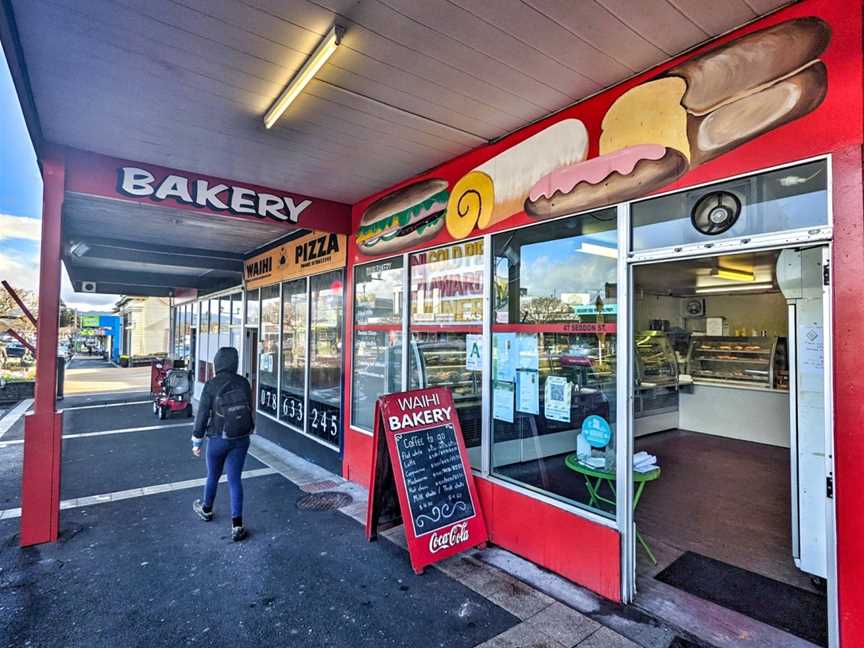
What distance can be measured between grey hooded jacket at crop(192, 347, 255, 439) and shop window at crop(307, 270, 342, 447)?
1.80m

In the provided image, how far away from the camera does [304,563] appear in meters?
3.52

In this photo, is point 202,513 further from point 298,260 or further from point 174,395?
point 174,395

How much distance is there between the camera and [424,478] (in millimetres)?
3617

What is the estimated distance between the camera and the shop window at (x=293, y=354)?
6.94 m

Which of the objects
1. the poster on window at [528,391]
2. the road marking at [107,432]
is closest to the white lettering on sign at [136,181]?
the poster on window at [528,391]

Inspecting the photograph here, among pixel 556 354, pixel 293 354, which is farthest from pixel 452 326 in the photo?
pixel 293 354

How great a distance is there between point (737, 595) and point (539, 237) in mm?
2856

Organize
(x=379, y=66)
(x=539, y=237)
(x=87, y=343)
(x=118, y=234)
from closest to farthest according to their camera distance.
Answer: (x=379, y=66)
(x=539, y=237)
(x=118, y=234)
(x=87, y=343)

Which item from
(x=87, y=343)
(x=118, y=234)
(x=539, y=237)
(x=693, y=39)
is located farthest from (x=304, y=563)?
(x=87, y=343)

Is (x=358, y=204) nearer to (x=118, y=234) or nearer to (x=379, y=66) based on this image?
(x=379, y=66)

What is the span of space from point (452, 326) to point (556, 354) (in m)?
1.13

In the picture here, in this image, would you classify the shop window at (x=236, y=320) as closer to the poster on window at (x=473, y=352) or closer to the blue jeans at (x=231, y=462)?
the blue jeans at (x=231, y=462)

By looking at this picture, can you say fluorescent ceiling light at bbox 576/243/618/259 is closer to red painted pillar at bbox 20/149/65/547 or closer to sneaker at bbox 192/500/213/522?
sneaker at bbox 192/500/213/522

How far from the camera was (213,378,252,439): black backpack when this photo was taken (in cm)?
402
